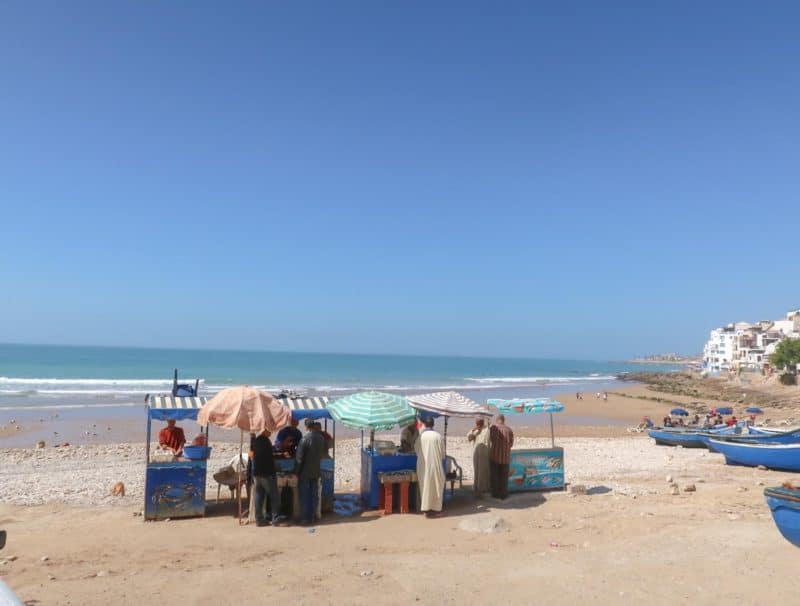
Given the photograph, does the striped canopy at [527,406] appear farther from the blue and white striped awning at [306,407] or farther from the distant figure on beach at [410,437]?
the blue and white striped awning at [306,407]

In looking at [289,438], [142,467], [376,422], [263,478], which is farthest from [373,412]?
[142,467]

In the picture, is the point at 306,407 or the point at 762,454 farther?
the point at 762,454

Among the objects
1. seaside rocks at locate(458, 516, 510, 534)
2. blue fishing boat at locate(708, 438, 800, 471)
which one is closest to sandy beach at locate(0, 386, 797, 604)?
seaside rocks at locate(458, 516, 510, 534)

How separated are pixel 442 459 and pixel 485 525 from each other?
4.37 ft

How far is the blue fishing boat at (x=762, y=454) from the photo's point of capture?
13.9 meters

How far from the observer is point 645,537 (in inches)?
331

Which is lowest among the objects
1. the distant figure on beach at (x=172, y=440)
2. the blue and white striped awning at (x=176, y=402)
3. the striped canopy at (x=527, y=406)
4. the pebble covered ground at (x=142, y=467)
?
the pebble covered ground at (x=142, y=467)

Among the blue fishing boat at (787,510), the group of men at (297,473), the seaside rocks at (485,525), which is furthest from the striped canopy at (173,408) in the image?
the blue fishing boat at (787,510)

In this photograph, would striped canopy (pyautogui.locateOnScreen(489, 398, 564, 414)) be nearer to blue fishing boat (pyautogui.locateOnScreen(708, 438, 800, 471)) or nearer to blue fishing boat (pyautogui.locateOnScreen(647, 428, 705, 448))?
blue fishing boat (pyautogui.locateOnScreen(708, 438, 800, 471))

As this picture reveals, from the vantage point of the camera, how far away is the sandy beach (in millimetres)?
6375

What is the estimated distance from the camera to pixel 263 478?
30.1 ft

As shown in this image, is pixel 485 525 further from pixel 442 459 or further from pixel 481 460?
pixel 481 460

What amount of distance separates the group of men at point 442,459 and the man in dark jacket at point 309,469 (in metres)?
1.75

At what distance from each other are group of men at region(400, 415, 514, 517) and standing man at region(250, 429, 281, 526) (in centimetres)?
239
